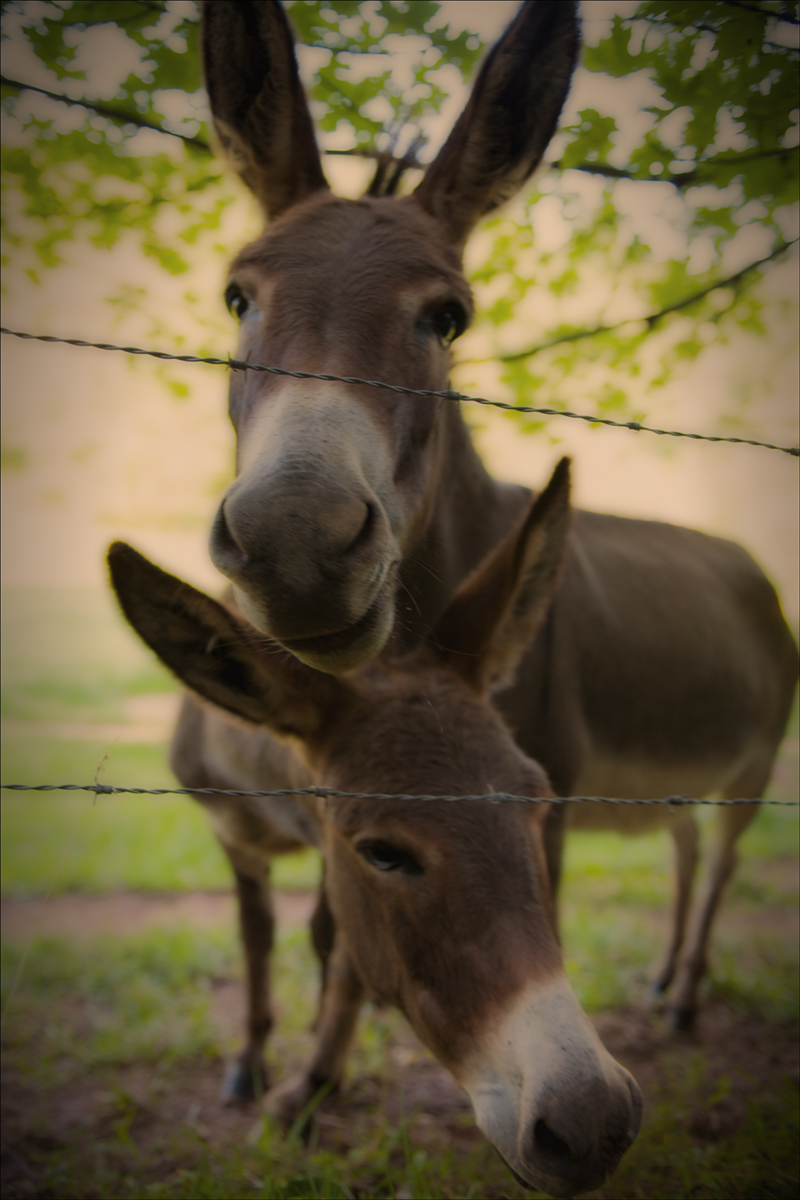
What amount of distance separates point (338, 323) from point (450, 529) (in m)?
1.05

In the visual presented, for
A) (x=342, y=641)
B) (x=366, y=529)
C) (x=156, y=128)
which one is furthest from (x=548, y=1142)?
(x=156, y=128)

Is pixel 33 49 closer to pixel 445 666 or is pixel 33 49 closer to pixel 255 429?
pixel 255 429

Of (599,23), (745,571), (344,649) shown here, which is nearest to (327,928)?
(344,649)

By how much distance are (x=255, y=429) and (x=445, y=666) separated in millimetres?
908

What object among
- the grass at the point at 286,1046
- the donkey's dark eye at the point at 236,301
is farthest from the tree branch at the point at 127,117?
the grass at the point at 286,1046

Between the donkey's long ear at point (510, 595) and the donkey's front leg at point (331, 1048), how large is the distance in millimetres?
1770

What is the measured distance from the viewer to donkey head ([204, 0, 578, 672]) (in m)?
1.46

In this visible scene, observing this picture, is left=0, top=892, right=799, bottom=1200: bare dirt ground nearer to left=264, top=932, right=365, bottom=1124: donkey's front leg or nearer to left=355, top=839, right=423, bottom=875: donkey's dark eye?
left=264, top=932, right=365, bottom=1124: donkey's front leg

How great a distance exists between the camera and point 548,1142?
4.75ft

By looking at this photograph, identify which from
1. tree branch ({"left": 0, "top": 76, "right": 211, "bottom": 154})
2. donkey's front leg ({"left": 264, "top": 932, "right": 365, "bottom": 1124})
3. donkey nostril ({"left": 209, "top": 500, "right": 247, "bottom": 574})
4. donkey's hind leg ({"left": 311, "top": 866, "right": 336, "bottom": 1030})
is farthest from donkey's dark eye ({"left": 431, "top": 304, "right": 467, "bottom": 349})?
donkey's front leg ({"left": 264, "top": 932, "right": 365, "bottom": 1124})

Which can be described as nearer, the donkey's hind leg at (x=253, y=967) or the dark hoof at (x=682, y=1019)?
the donkey's hind leg at (x=253, y=967)

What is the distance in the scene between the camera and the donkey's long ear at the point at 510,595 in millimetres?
2107

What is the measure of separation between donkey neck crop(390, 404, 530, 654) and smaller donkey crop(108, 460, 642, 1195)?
16 cm

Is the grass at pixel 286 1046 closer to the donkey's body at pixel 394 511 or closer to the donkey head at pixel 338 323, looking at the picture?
the donkey's body at pixel 394 511
